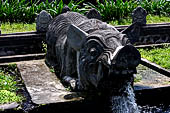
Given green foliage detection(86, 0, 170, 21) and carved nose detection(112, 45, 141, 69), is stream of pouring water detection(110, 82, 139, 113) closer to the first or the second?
carved nose detection(112, 45, 141, 69)

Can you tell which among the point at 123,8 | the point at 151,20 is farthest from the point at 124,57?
the point at 123,8

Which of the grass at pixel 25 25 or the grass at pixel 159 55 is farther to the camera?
the grass at pixel 25 25

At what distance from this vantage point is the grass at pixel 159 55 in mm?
8242

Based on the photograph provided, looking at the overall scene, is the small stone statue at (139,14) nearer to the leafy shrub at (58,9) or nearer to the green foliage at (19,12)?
the leafy shrub at (58,9)

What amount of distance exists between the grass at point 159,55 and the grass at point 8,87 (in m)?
3.38

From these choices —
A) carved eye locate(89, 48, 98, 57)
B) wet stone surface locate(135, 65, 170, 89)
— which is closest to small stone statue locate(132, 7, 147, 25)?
wet stone surface locate(135, 65, 170, 89)

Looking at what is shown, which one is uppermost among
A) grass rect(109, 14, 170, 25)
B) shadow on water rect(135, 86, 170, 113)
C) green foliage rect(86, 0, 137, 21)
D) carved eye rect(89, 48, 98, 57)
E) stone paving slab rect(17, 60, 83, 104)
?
carved eye rect(89, 48, 98, 57)

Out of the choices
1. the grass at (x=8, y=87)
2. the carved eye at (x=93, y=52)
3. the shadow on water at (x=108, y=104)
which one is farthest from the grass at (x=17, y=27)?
the carved eye at (x=93, y=52)

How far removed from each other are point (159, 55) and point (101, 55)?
3.94 meters

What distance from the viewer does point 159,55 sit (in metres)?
9.00

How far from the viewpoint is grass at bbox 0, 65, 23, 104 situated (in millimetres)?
6095

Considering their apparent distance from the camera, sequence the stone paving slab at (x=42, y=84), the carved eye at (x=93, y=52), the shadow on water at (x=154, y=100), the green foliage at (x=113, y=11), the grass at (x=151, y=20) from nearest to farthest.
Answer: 1. the carved eye at (x=93, y=52)
2. the stone paving slab at (x=42, y=84)
3. the shadow on water at (x=154, y=100)
4. the grass at (x=151, y=20)
5. the green foliage at (x=113, y=11)

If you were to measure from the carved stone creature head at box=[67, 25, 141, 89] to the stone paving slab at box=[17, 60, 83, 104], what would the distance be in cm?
47

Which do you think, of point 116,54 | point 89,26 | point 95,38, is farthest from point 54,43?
point 116,54
